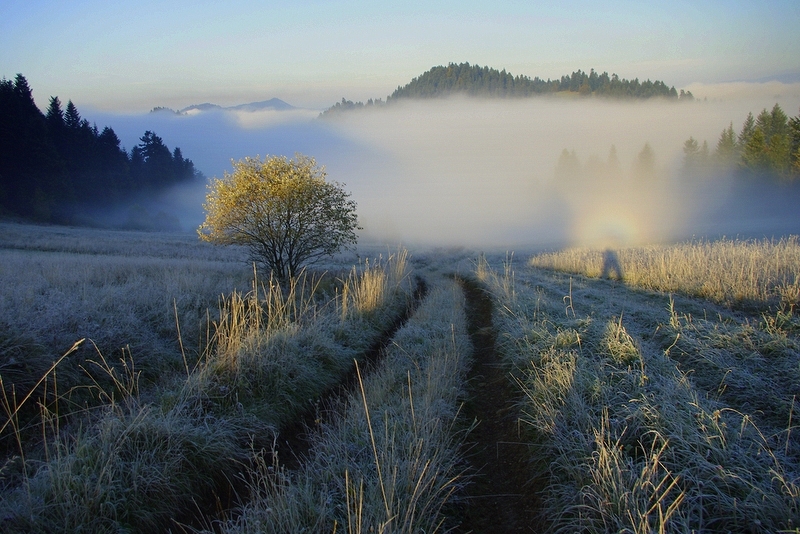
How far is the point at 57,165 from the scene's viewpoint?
170ft

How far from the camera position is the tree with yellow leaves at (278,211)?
12.6 metres

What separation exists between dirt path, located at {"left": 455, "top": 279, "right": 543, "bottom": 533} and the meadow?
0.09 feet

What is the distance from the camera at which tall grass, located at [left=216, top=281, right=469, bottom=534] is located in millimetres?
3229

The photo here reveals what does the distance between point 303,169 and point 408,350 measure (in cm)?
771

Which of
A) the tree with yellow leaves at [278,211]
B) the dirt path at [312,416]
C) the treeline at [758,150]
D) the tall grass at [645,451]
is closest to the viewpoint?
the tall grass at [645,451]

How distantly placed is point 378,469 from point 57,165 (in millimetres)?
65552

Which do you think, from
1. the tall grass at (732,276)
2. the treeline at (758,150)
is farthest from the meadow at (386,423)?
the treeline at (758,150)

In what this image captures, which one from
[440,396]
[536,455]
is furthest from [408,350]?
[536,455]

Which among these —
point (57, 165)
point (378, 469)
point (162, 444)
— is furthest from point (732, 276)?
point (57, 165)

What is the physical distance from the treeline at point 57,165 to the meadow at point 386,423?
5120cm

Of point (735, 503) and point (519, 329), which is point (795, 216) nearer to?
point (519, 329)

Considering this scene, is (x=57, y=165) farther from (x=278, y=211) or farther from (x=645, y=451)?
(x=645, y=451)

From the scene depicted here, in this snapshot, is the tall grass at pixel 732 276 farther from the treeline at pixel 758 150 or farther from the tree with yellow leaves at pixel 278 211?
the treeline at pixel 758 150

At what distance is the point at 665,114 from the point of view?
171 m
